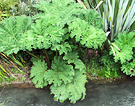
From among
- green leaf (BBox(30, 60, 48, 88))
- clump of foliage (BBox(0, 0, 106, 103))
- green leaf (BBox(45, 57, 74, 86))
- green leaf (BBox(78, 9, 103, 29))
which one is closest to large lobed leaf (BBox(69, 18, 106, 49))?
Answer: clump of foliage (BBox(0, 0, 106, 103))

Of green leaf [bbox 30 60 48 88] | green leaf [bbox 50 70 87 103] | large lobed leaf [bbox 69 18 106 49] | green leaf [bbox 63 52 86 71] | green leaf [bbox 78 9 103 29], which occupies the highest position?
green leaf [bbox 78 9 103 29]

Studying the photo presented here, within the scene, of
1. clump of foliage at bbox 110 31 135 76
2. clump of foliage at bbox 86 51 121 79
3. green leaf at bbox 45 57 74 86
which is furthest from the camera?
clump of foliage at bbox 86 51 121 79

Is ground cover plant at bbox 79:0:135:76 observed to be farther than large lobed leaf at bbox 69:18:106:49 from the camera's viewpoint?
Yes

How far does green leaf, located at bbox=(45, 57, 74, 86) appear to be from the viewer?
2607mm

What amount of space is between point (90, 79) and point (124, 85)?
29.9 inches

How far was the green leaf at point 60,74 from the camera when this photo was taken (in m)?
2.61

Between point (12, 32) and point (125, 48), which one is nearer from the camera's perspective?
point (12, 32)

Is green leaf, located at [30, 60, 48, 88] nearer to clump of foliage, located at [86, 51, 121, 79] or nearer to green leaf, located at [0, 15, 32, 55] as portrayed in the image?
green leaf, located at [0, 15, 32, 55]

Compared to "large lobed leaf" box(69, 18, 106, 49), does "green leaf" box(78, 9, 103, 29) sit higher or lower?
higher

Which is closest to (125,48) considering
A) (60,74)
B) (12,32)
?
(60,74)

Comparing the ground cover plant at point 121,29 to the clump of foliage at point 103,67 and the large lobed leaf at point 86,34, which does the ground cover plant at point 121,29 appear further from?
the large lobed leaf at point 86,34

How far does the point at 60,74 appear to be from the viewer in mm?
2674

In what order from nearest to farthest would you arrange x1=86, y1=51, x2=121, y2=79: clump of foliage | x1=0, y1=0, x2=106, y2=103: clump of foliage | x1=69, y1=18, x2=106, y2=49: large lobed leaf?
x1=69, y1=18, x2=106, y2=49: large lobed leaf → x1=0, y1=0, x2=106, y2=103: clump of foliage → x1=86, y1=51, x2=121, y2=79: clump of foliage

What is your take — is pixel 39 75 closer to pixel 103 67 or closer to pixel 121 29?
pixel 103 67
